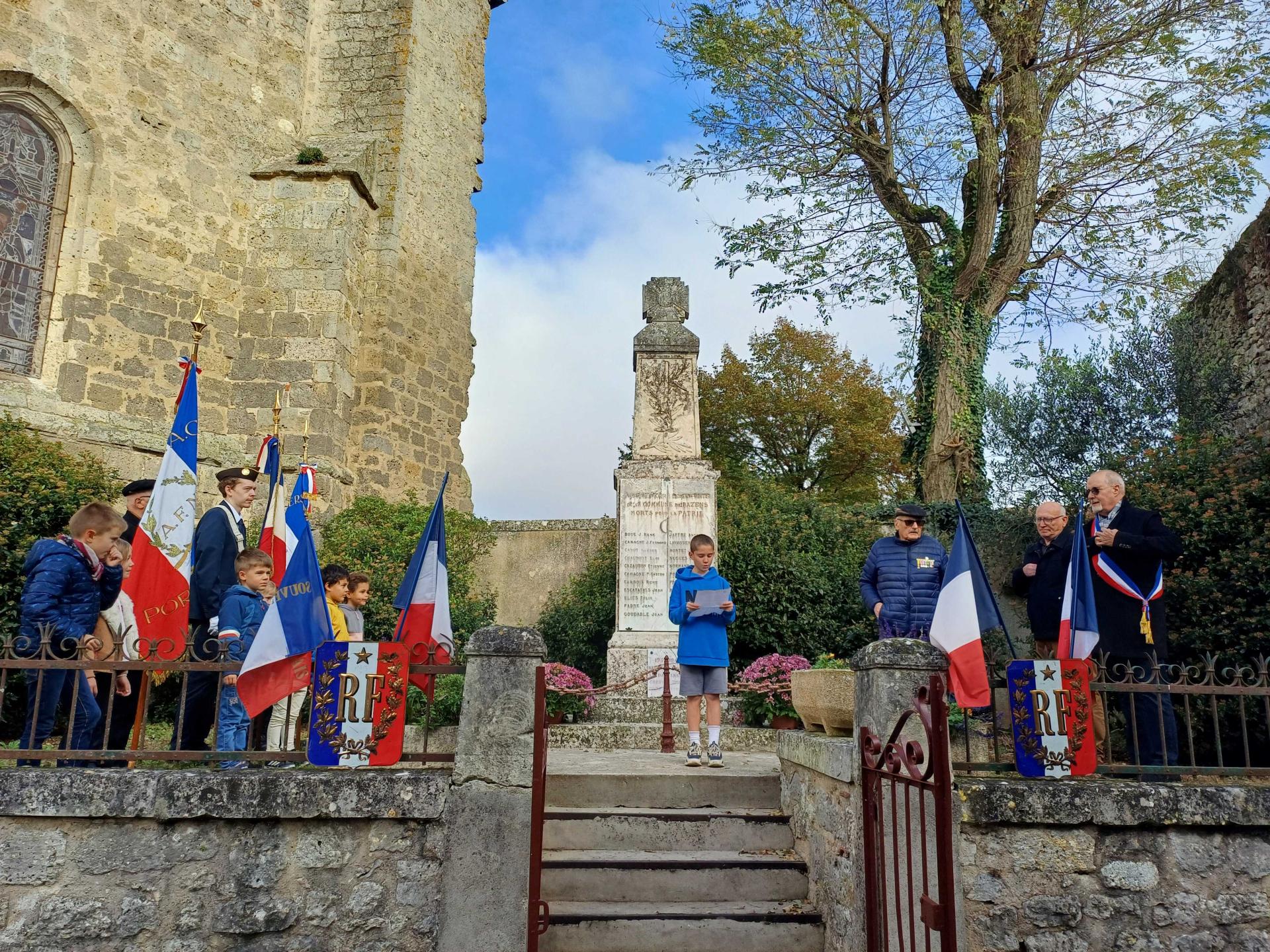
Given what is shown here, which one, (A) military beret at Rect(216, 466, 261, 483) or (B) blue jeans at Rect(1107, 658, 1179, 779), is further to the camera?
(A) military beret at Rect(216, 466, 261, 483)

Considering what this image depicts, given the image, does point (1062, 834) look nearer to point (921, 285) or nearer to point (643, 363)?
point (643, 363)

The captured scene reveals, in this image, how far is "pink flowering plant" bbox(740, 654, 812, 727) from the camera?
26.4 feet

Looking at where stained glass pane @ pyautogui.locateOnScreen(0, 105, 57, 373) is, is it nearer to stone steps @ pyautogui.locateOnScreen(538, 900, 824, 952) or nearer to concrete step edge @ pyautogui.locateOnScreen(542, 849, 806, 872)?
concrete step edge @ pyautogui.locateOnScreen(542, 849, 806, 872)

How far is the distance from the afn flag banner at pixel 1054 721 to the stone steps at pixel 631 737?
152 inches

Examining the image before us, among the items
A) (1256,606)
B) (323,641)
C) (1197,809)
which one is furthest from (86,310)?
(1256,606)

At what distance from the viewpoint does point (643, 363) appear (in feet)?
32.5

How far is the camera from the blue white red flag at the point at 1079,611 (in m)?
4.44

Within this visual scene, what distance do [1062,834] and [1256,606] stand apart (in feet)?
17.8

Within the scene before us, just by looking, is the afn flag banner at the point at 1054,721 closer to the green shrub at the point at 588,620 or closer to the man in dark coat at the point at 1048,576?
the man in dark coat at the point at 1048,576

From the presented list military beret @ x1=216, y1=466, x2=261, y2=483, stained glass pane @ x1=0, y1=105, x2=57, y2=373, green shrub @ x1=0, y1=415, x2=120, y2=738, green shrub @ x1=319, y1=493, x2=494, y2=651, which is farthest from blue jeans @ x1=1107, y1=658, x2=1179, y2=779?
stained glass pane @ x1=0, y1=105, x2=57, y2=373

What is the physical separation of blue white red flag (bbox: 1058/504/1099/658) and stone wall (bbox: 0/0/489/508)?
27.5 ft

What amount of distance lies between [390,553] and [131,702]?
18.1 ft

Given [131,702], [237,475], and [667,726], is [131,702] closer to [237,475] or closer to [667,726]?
[237,475]

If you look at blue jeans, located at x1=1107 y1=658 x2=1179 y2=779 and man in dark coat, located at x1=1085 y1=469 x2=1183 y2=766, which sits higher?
man in dark coat, located at x1=1085 y1=469 x2=1183 y2=766
